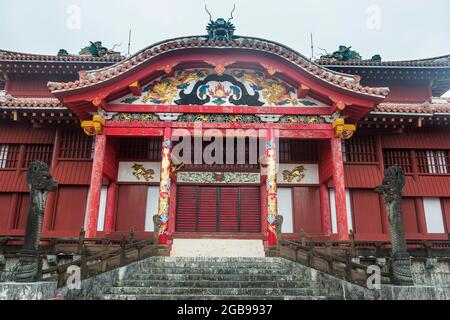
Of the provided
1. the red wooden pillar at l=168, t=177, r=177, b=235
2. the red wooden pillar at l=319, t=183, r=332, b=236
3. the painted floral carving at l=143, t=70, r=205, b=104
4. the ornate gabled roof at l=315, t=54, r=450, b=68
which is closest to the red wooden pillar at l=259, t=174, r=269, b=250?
the red wooden pillar at l=319, t=183, r=332, b=236

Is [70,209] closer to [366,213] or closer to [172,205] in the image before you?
[172,205]

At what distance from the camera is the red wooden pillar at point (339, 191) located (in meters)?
11.2

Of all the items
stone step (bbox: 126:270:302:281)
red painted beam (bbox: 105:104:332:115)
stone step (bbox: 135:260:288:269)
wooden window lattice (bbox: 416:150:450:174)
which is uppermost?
red painted beam (bbox: 105:104:332:115)

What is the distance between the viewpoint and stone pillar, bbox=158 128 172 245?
11.0 meters

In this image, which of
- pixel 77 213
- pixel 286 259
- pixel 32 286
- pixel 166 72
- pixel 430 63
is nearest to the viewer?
pixel 32 286

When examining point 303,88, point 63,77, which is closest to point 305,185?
point 303,88

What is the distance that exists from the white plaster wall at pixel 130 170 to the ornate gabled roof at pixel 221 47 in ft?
12.1

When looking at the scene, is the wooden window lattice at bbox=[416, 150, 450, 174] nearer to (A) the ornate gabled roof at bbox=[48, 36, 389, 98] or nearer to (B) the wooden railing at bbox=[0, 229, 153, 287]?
(A) the ornate gabled roof at bbox=[48, 36, 389, 98]

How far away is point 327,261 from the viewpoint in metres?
8.45

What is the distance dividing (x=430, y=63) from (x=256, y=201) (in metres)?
9.89

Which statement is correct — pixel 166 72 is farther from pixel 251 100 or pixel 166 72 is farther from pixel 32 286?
pixel 32 286

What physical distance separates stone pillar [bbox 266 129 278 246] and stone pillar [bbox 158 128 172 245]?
10.8 feet

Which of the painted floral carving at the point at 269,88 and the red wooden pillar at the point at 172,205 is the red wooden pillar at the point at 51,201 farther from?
the painted floral carving at the point at 269,88

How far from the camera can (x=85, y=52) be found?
18.3m
